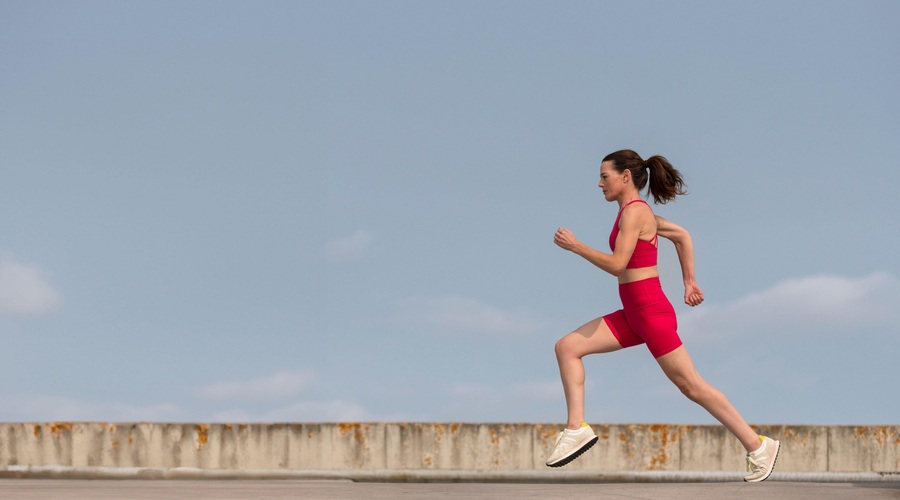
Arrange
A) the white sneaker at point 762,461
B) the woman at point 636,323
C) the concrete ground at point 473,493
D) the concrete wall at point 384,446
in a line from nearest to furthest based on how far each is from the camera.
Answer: the woman at point 636,323
the white sneaker at point 762,461
the concrete ground at point 473,493
the concrete wall at point 384,446

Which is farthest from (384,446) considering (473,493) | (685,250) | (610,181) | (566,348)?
(610,181)

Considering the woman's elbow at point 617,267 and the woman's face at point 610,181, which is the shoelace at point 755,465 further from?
the woman's face at point 610,181

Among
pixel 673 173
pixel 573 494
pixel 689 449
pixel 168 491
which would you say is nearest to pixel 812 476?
pixel 689 449

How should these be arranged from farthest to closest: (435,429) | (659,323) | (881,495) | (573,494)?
(435,429), (881,495), (573,494), (659,323)

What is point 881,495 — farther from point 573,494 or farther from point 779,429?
point 779,429

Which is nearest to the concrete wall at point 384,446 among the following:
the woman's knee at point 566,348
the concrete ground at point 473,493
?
the concrete ground at point 473,493

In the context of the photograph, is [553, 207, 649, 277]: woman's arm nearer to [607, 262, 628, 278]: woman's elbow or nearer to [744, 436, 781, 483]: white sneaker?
[607, 262, 628, 278]: woman's elbow

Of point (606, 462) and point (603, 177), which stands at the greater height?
point (603, 177)

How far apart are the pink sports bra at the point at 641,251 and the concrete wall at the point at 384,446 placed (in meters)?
4.70

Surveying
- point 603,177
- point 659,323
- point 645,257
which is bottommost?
point 659,323

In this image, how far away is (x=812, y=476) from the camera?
429 inches

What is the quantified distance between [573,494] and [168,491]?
10.1 ft

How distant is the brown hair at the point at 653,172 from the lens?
643 centimetres

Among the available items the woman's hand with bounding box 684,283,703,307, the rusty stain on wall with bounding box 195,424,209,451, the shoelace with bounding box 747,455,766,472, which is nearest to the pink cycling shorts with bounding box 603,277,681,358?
the woman's hand with bounding box 684,283,703,307
